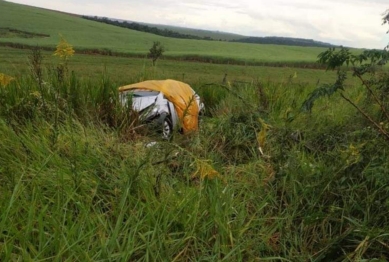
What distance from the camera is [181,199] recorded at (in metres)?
2.30

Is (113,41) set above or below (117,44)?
above

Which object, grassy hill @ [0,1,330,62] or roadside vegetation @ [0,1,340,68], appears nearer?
roadside vegetation @ [0,1,340,68]

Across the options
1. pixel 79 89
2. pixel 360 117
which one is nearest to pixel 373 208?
pixel 360 117

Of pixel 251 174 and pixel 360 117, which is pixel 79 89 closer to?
pixel 251 174

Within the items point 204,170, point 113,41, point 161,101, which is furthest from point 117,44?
point 204,170

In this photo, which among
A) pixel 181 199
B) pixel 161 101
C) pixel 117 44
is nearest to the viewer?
pixel 181 199

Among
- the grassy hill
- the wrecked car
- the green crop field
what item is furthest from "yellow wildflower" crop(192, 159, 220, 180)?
the grassy hill

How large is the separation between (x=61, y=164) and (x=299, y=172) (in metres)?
1.47

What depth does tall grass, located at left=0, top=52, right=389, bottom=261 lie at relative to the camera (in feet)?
6.36

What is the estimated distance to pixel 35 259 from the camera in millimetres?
1699

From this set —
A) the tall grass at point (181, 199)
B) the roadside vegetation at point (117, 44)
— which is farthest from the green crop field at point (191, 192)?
the roadside vegetation at point (117, 44)

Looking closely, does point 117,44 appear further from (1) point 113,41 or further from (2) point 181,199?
(2) point 181,199

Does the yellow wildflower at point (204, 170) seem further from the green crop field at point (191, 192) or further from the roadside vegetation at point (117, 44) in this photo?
the roadside vegetation at point (117, 44)

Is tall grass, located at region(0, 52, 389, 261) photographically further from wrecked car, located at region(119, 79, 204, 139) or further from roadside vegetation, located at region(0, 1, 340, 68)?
roadside vegetation, located at region(0, 1, 340, 68)
